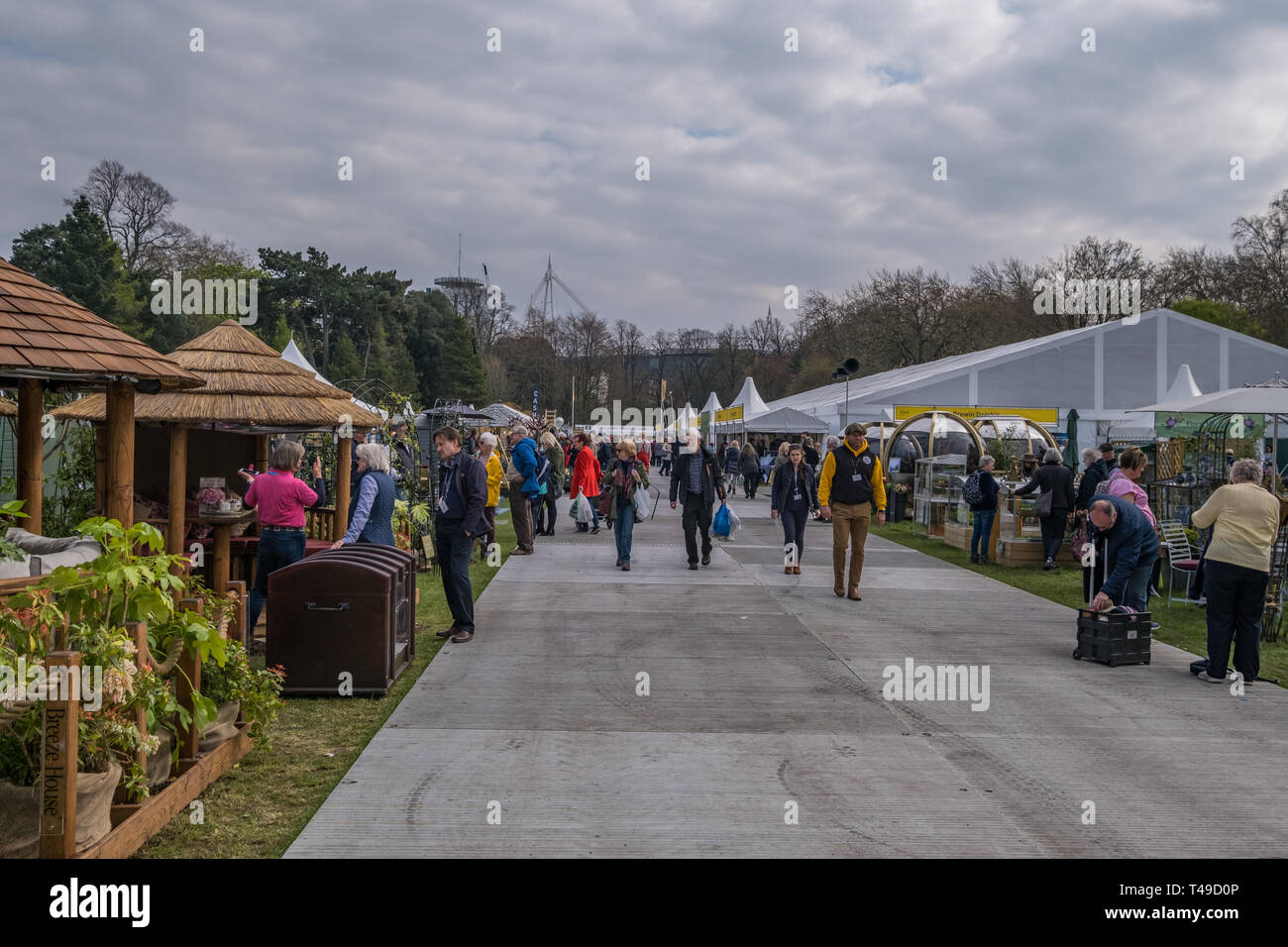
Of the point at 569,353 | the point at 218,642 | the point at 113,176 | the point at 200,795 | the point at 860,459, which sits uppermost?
the point at 113,176

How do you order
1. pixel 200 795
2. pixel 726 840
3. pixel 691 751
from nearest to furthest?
pixel 726 840 → pixel 200 795 → pixel 691 751

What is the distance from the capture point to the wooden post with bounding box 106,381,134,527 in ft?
22.4

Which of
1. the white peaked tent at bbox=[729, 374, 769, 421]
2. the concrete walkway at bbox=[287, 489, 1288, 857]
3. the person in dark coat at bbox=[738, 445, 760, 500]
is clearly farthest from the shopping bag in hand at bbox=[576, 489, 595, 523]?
the white peaked tent at bbox=[729, 374, 769, 421]

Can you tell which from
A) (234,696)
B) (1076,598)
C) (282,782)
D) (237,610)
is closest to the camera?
(282,782)

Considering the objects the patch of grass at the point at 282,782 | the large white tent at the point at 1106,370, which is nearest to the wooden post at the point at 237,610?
the patch of grass at the point at 282,782

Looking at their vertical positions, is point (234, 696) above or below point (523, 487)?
below

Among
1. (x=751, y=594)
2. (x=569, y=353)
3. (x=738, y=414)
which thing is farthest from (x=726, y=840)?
(x=569, y=353)

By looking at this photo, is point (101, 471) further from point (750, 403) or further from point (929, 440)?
point (750, 403)

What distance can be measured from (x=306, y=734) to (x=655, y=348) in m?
89.8

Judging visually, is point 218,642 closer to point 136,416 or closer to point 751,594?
point 136,416

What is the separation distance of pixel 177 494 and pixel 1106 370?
31065 millimetres

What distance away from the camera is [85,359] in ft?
20.5

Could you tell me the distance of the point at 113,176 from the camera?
55875mm

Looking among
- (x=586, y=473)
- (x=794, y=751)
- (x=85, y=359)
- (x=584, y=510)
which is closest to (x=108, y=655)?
(x=85, y=359)
